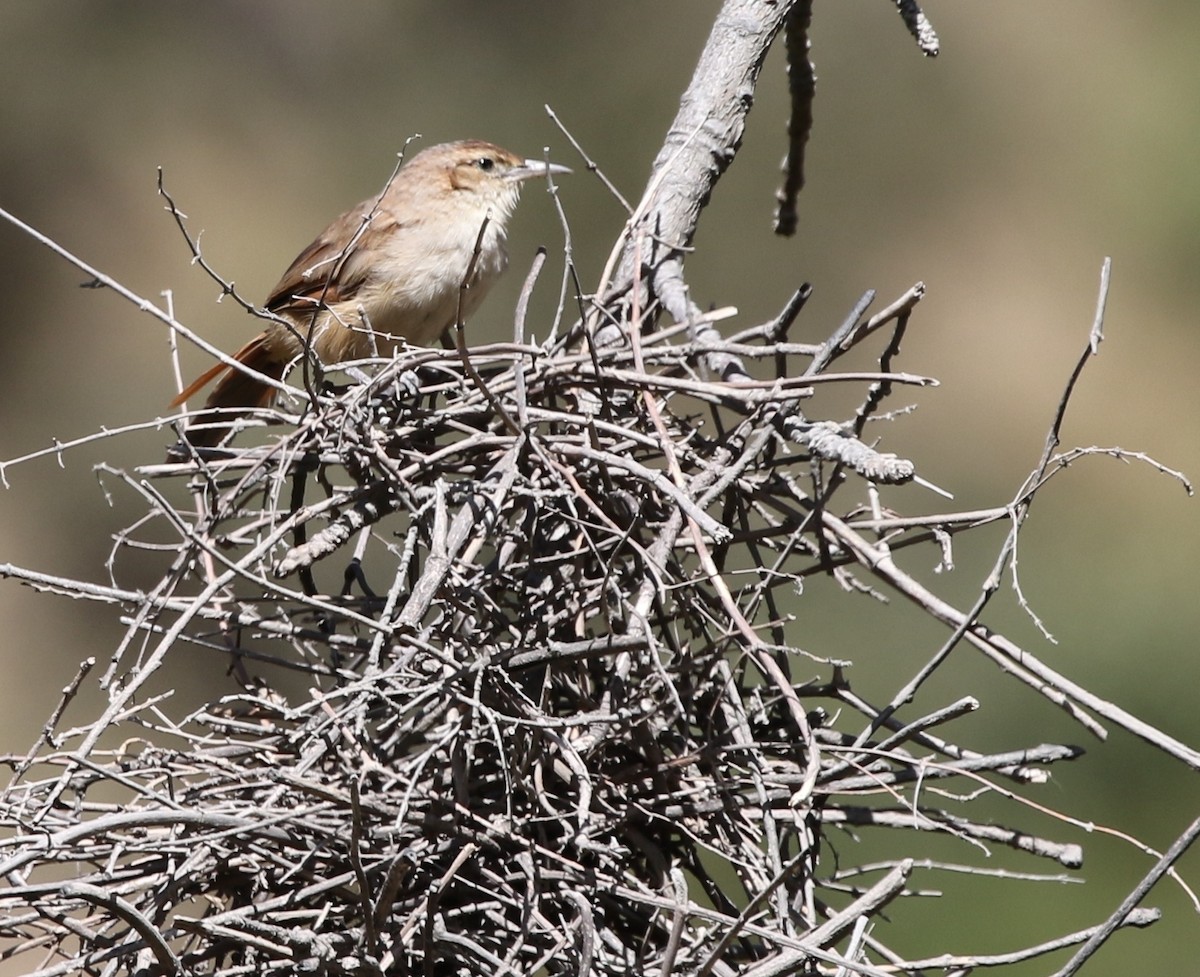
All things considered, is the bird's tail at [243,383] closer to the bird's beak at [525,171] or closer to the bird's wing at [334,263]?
the bird's wing at [334,263]

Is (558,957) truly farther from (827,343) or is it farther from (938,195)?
(938,195)

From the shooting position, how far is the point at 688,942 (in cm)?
206

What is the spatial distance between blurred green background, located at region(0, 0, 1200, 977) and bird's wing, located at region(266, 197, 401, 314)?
3.07 m

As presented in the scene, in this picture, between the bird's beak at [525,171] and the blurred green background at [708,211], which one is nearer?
the bird's beak at [525,171]

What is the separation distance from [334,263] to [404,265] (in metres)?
0.18

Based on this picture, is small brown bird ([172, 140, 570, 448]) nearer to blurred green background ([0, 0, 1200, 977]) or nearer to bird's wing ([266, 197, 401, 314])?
bird's wing ([266, 197, 401, 314])

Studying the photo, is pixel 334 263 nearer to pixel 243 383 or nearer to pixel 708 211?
pixel 243 383

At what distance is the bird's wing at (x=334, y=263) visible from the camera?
3.66m

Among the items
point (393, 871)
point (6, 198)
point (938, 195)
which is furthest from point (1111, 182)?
point (393, 871)

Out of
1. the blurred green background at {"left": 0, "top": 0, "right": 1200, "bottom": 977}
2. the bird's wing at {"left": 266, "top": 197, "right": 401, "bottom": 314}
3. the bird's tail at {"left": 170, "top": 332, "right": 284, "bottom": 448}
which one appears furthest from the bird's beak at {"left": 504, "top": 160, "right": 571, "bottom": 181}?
the blurred green background at {"left": 0, "top": 0, "right": 1200, "bottom": 977}

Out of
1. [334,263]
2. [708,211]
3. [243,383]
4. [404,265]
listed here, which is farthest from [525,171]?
[708,211]

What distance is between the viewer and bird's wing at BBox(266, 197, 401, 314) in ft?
12.0

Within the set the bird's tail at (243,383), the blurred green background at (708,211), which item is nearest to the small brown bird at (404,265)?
the bird's tail at (243,383)

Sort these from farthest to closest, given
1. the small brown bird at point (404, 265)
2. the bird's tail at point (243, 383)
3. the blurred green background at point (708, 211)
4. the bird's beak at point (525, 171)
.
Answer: the blurred green background at point (708, 211) < the bird's beak at point (525, 171) < the small brown bird at point (404, 265) < the bird's tail at point (243, 383)
